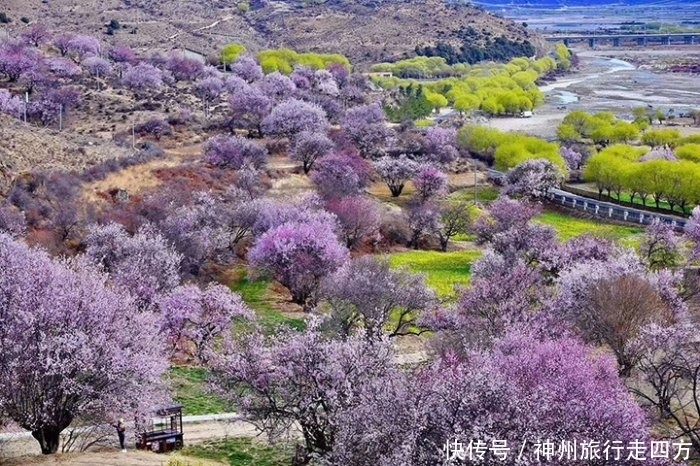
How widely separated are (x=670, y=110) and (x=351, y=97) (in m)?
46.8

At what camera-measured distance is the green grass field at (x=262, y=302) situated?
1352 inches

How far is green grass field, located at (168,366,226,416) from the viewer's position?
26.2 meters

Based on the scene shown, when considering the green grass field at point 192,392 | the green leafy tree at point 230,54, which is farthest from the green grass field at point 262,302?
the green leafy tree at point 230,54

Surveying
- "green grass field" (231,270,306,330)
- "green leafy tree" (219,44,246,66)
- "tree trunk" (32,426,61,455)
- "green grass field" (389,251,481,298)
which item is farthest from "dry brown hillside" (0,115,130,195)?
"green leafy tree" (219,44,246,66)

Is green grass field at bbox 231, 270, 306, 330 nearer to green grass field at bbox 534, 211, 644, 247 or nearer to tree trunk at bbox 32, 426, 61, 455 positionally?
tree trunk at bbox 32, 426, 61, 455

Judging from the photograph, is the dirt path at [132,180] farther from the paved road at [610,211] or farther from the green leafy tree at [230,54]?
the green leafy tree at [230,54]

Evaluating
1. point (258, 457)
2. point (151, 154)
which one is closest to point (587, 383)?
point (258, 457)

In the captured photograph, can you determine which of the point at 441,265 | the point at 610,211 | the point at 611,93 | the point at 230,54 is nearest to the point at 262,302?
the point at 441,265

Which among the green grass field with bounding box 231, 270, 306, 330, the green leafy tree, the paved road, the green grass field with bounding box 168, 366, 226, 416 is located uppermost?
the green leafy tree

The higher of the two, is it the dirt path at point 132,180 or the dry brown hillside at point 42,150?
the dry brown hillside at point 42,150

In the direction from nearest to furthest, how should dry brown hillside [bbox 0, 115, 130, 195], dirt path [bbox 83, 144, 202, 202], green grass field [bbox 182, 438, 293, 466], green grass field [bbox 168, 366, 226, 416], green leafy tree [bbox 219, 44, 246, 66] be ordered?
green grass field [bbox 182, 438, 293, 466] → green grass field [bbox 168, 366, 226, 416] → dirt path [bbox 83, 144, 202, 202] → dry brown hillside [bbox 0, 115, 130, 195] → green leafy tree [bbox 219, 44, 246, 66]

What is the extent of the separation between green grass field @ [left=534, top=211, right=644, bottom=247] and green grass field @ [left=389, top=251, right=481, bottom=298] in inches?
292

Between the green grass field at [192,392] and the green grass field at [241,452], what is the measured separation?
1.66 meters

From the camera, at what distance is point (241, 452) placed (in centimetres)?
2333
